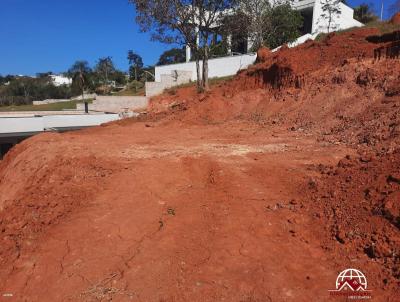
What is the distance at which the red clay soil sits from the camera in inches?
145

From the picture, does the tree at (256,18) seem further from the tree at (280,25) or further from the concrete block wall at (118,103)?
the concrete block wall at (118,103)

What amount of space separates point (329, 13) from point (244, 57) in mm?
9553

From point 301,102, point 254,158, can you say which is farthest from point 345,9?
point 254,158

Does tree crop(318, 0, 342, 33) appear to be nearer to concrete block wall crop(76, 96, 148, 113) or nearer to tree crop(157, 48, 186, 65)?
concrete block wall crop(76, 96, 148, 113)

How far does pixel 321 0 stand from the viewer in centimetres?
3188

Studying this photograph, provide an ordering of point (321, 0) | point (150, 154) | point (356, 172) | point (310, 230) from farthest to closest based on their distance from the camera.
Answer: point (321, 0), point (150, 154), point (356, 172), point (310, 230)

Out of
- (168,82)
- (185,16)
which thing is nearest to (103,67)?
(168,82)

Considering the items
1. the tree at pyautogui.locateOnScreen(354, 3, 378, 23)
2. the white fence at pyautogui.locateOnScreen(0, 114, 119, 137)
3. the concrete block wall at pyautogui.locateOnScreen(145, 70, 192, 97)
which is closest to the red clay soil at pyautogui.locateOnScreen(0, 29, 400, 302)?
the white fence at pyautogui.locateOnScreen(0, 114, 119, 137)

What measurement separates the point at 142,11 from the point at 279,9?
1546 centimetres

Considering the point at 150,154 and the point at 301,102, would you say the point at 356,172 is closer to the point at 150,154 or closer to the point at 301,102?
the point at 150,154

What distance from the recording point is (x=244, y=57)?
29.0 meters

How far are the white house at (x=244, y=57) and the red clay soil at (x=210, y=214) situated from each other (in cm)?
2056

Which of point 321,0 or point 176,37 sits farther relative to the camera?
point 321,0

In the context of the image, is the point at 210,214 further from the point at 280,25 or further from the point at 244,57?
the point at 280,25
